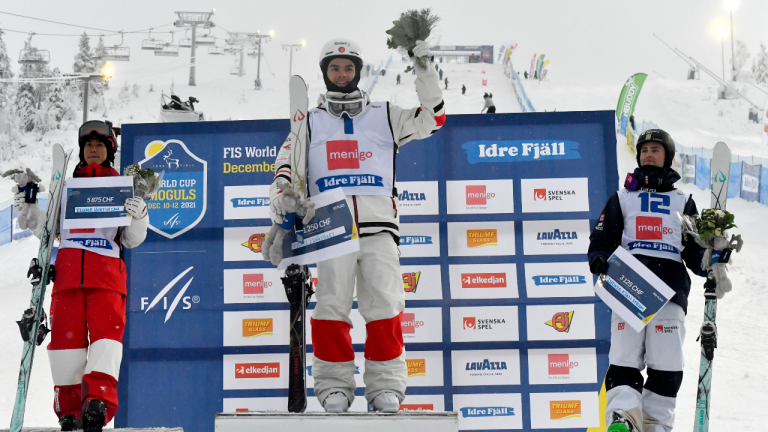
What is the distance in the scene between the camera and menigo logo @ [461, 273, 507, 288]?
4.86 m

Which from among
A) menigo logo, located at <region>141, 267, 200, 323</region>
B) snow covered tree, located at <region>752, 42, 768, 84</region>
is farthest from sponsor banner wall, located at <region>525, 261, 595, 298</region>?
snow covered tree, located at <region>752, 42, 768, 84</region>

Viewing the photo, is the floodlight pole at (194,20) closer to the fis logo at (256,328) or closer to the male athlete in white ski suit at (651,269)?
the fis logo at (256,328)

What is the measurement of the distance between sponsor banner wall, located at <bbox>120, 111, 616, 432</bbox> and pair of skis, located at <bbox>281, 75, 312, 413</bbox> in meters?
1.34

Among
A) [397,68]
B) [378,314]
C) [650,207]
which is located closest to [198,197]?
[378,314]

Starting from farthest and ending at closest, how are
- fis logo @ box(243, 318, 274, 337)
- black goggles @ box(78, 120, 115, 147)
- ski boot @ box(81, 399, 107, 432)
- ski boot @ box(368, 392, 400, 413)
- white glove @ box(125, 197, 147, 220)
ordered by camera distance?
fis logo @ box(243, 318, 274, 337) → black goggles @ box(78, 120, 115, 147) → white glove @ box(125, 197, 147, 220) → ski boot @ box(368, 392, 400, 413) → ski boot @ box(81, 399, 107, 432)

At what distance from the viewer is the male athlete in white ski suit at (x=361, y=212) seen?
3396mm

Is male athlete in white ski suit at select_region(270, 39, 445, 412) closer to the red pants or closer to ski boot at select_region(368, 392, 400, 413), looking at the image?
ski boot at select_region(368, 392, 400, 413)

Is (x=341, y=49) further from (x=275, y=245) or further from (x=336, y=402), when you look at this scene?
(x=336, y=402)

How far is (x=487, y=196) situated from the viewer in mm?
4910

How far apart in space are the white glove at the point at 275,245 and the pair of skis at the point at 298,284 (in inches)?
3.4

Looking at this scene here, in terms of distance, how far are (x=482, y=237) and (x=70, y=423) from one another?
306 centimetres

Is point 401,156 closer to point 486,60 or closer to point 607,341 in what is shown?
point 607,341

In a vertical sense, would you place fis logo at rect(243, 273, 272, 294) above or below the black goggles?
below

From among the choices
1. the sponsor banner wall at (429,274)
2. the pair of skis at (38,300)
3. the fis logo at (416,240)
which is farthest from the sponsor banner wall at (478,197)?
the pair of skis at (38,300)
